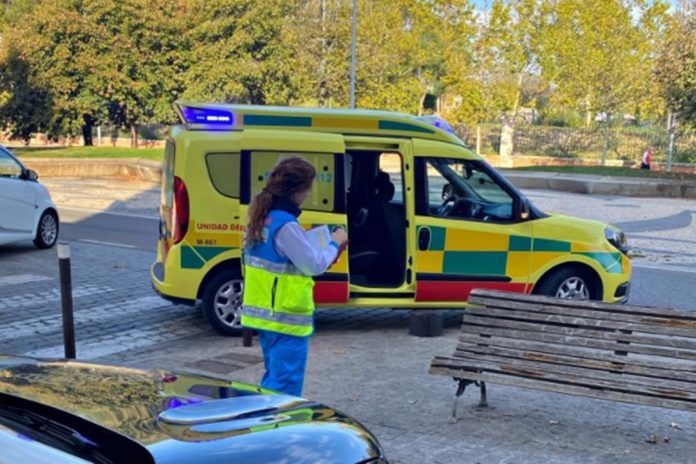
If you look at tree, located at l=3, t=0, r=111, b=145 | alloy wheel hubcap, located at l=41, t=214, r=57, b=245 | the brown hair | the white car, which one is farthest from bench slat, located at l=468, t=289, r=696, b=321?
tree, located at l=3, t=0, r=111, b=145

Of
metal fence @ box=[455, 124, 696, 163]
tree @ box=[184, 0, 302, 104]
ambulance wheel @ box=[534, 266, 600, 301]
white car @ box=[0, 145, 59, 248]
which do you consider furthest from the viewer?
metal fence @ box=[455, 124, 696, 163]

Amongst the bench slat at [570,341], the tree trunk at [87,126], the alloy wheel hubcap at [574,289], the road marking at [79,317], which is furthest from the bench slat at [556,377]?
the tree trunk at [87,126]

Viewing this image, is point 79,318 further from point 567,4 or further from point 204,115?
point 567,4

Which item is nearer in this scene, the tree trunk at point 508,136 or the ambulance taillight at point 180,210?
the ambulance taillight at point 180,210

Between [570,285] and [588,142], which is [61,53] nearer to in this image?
[588,142]

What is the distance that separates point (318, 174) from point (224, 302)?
60.6 inches

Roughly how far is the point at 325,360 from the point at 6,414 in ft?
16.7

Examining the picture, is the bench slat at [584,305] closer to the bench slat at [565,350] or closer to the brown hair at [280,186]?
the bench slat at [565,350]

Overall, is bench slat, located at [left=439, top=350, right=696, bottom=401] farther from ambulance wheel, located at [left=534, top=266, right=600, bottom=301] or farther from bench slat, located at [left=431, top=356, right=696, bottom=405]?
ambulance wheel, located at [left=534, top=266, right=600, bottom=301]

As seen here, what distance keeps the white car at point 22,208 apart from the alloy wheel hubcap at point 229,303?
5763mm

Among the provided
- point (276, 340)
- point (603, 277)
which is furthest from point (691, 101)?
point (276, 340)

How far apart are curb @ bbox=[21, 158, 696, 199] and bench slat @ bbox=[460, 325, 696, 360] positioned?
858 inches

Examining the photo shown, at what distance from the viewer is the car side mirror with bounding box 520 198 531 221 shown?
8680 millimetres

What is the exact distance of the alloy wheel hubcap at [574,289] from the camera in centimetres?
883
